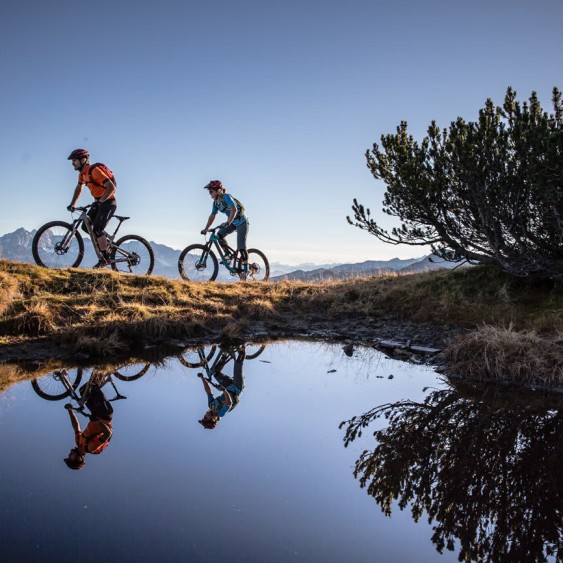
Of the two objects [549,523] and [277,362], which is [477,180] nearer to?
[277,362]

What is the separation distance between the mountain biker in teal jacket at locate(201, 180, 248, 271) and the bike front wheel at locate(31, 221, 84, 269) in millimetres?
4673

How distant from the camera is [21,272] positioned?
42.3 feet

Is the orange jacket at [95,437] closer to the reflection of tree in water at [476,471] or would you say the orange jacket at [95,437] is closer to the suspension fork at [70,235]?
the reflection of tree in water at [476,471]

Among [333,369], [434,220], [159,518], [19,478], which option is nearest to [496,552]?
[159,518]

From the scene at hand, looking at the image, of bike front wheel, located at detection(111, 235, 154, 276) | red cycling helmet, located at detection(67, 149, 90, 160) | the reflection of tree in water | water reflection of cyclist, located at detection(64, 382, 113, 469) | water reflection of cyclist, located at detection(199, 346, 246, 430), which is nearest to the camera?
the reflection of tree in water

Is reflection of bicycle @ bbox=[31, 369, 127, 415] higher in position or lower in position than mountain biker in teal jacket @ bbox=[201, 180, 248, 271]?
lower

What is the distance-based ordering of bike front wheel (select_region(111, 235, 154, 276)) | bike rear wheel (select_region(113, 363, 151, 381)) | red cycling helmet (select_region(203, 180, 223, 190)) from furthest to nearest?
red cycling helmet (select_region(203, 180, 223, 190))
bike front wheel (select_region(111, 235, 154, 276))
bike rear wheel (select_region(113, 363, 151, 381))

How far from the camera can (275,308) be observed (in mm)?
14984

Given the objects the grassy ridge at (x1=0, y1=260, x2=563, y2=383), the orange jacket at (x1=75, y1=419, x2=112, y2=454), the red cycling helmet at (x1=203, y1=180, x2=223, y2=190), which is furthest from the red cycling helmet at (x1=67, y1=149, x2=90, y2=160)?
the orange jacket at (x1=75, y1=419, x2=112, y2=454)

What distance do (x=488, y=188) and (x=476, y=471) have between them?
9.03m

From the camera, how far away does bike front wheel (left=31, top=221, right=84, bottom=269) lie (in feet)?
43.6

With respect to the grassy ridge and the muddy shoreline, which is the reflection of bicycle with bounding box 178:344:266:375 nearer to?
the muddy shoreline

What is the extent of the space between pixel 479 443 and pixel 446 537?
7.10ft

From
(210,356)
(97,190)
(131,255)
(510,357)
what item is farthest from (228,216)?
(510,357)
